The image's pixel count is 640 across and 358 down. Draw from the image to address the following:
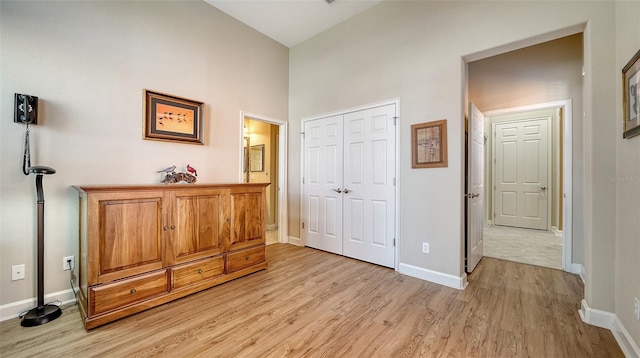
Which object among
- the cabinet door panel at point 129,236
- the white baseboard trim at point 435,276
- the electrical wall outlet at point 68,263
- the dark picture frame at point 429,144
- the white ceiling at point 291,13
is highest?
the white ceiling at point 291,13

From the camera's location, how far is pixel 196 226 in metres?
2.36

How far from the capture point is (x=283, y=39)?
13.1 ft

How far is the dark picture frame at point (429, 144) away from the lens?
2.61 m

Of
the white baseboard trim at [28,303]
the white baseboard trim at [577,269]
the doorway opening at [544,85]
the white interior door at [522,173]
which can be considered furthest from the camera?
the white interior door at [522,173]

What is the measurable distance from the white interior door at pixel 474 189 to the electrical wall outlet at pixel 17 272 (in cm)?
424

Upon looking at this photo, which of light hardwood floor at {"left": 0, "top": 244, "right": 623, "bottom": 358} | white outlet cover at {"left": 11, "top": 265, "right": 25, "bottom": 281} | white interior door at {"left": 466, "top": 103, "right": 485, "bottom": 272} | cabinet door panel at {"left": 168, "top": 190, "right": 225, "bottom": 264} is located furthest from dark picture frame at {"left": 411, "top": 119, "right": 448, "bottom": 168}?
white outlet cover at {"left": 11, "top": 265, "right": 25, "bottom": 281}

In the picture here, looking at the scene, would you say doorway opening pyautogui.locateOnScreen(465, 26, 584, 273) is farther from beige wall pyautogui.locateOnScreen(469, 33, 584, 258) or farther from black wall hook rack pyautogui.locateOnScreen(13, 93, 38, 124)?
black wall hook rack pyautogui.locateOnScreen(13, 93, 38, 124)

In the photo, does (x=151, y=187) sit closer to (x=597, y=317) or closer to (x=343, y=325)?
(x=343, y=325)

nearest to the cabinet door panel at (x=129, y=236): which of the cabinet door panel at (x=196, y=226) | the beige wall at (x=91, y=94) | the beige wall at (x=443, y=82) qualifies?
the cabinet door panel at (x=196, y=226)

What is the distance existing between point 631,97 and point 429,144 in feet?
4.56

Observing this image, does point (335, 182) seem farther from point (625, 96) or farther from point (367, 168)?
point (625, 96)

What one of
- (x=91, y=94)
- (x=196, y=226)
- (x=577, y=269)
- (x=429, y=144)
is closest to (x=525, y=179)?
(x=577, y=269)

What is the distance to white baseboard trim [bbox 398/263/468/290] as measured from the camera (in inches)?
98.5

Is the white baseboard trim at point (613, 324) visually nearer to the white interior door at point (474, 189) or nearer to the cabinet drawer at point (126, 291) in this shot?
the white interior door at point (474, 189)
